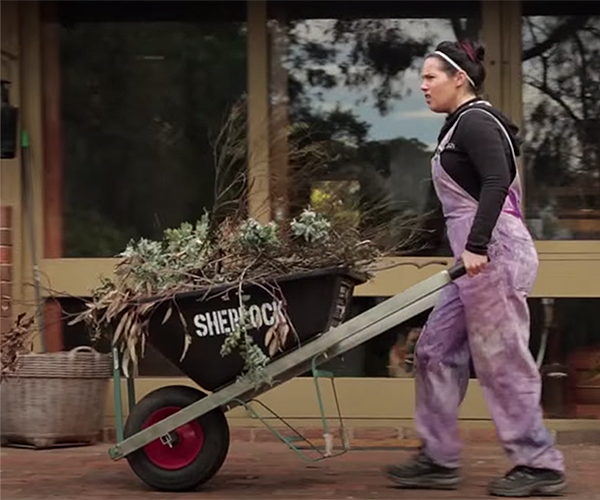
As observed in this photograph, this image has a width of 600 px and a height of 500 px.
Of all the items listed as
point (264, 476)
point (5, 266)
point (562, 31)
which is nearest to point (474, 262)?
point (264, 476)

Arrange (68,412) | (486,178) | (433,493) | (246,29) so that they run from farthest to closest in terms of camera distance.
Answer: (246,29)
(68,412)
(433,493)
(486,178)

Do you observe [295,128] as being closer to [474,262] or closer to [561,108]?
[561,108]

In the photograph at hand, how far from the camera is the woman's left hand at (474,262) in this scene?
16.0ft

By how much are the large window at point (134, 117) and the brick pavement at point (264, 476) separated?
1469mm

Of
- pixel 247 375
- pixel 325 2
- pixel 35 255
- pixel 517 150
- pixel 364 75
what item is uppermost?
pixel 325 2

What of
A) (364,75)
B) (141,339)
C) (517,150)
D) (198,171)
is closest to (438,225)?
(364,75)

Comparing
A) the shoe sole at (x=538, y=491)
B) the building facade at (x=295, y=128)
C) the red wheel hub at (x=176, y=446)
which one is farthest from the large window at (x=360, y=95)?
the shoe sole at (x=538, y=491)

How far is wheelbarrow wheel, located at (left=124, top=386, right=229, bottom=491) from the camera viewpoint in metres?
→ 5.28

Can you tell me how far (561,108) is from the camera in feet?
23.8

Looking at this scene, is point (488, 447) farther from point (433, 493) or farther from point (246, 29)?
point (246, 29)

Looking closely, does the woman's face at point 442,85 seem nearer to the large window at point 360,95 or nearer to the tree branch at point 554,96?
the large window at point 360,95

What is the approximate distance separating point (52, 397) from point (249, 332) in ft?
6.89

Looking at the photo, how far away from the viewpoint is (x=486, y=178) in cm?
492

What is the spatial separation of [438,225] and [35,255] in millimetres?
2434
